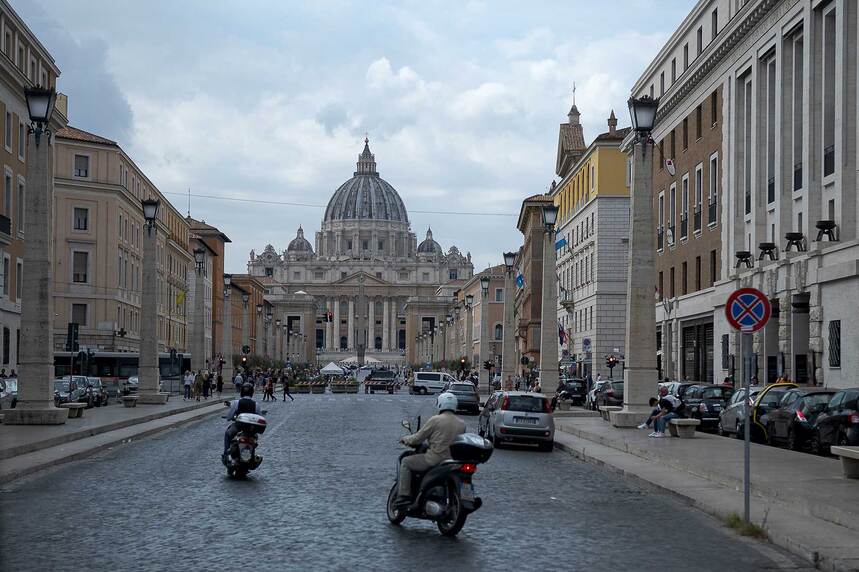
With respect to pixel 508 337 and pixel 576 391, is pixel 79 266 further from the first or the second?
pixel 576 391

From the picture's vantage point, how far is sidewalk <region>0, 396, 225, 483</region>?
2086 centimetres

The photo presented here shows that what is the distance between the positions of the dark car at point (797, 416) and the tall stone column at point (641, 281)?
360 cm

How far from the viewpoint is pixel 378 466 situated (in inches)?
846

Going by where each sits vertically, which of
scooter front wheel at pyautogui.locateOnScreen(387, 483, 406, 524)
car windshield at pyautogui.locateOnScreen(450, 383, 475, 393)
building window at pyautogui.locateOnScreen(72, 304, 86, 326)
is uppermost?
building window at pyautogui.locateOnScreen(72, 304, 86, 326)

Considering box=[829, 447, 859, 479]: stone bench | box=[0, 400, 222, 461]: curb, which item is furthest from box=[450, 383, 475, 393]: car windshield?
box=[829, 447, 859, 479]: stone bench

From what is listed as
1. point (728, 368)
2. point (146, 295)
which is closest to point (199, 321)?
point (146, 295)

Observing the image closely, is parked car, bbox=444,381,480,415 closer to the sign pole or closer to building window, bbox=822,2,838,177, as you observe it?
building window, bbox=822,2,838,177

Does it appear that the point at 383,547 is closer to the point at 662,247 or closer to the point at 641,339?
the point at 641,339

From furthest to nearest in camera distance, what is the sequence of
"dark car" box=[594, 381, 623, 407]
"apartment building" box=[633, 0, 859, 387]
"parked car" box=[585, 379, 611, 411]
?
1. "parked car" box=[585, 379, 611, 411]
2. "dark car" box=[594, 381, 623, 407]
3. "apartment building" box=[633, 0, 859, 387]

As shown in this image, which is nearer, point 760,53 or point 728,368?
point 760,53

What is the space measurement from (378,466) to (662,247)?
38.5m

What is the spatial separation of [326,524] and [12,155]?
130ft

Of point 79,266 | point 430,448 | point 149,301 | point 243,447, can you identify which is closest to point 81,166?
point 79,266

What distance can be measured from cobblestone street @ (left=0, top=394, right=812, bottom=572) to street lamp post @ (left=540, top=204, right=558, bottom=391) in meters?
20.6
